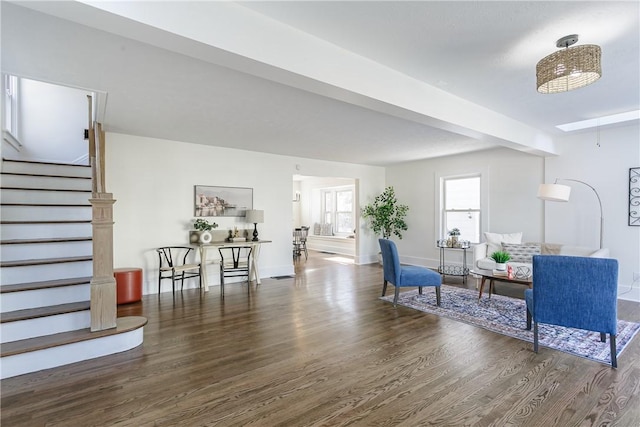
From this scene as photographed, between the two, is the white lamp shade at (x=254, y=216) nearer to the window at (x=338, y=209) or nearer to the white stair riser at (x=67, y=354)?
the white stair riser at (x=67, y=354)

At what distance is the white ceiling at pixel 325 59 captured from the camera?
6.78 ft

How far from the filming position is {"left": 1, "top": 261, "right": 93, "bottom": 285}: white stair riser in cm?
299

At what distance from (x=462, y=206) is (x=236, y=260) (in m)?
5.05

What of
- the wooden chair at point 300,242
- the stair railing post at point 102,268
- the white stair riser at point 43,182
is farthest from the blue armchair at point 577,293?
the wooden chair at point 300,242

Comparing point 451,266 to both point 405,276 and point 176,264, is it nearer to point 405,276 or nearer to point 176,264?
point 405,276

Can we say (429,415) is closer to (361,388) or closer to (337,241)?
(361,388)

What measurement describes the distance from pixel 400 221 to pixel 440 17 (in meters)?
6.20

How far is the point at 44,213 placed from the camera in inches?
149

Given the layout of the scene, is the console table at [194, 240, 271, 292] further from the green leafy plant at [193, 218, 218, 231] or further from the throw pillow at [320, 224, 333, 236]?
the throw pillow at [320, 224, 333, 236]

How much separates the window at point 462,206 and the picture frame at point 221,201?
4488 mm

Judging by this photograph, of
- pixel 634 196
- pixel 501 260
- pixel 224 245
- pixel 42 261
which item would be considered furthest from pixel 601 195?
pixel 42 261

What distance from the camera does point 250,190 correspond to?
6.38 metres

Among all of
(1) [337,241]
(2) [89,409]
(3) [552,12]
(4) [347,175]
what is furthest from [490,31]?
(1) [337,241]

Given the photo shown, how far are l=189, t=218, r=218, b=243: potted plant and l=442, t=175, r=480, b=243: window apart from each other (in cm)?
521
